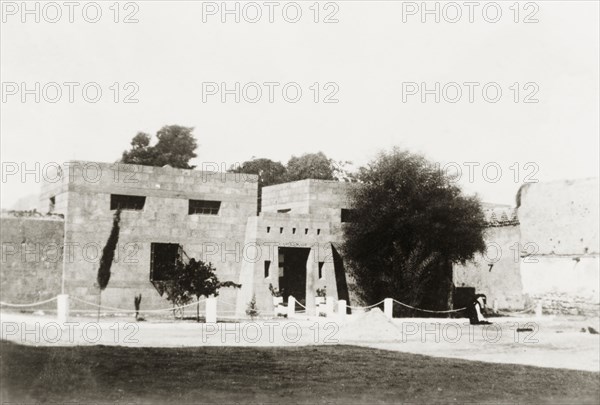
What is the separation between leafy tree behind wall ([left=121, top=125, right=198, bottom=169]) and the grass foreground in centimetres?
3973

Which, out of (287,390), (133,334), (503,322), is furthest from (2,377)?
(503,322)

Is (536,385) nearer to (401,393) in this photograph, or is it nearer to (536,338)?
(401,393)

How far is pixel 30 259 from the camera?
24.5 meters

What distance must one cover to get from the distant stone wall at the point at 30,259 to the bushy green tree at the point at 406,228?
1028 centimetres

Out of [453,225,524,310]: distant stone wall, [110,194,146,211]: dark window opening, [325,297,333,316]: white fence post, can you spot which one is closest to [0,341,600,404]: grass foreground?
[325,297,333,316]: white fence post

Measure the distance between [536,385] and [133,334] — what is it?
30.7ft

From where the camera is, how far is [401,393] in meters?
11.3

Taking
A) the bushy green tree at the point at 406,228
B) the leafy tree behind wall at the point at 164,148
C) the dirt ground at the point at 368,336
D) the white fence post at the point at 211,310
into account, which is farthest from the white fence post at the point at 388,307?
the leafy tree behind wall at the point at 164,148

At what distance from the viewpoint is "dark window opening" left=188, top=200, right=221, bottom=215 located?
27875mm

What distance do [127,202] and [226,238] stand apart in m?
3.84

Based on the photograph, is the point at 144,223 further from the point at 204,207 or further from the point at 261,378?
the point at 261,378

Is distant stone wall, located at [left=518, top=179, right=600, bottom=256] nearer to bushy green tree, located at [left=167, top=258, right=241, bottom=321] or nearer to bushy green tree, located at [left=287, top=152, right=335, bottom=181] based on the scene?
bushy green tree, located at [left=167, top=258, right=241, bottom=321]

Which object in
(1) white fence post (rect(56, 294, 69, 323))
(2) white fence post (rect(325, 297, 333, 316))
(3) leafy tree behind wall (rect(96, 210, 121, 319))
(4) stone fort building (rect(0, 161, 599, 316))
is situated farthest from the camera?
(3) leafy tree behind wall (rect(96, 210, 121, 319))

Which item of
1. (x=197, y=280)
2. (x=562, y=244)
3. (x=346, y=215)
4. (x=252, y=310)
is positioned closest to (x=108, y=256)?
(x=197, y=280)
